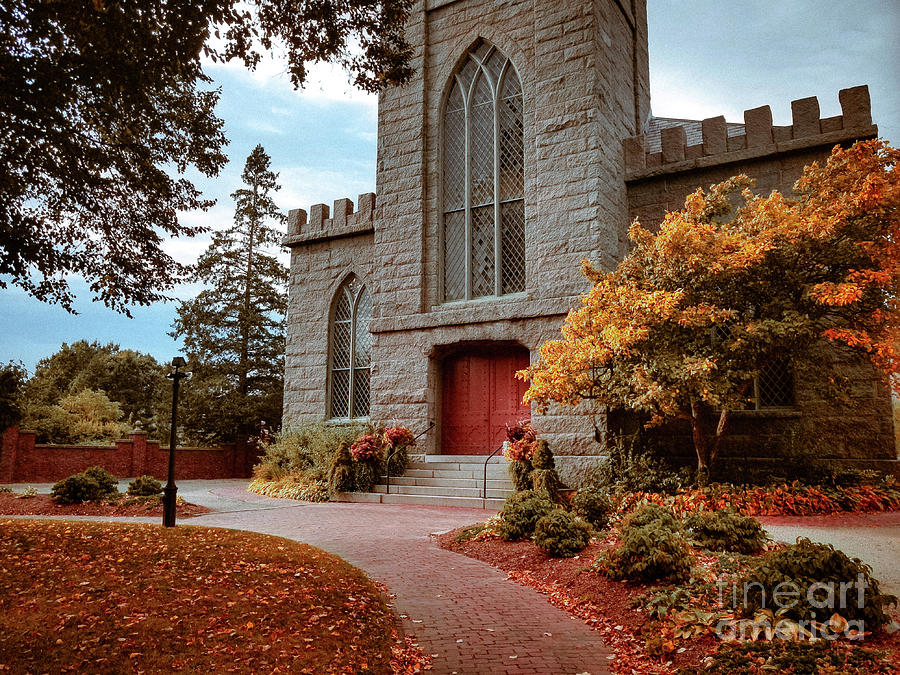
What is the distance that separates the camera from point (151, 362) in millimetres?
37219

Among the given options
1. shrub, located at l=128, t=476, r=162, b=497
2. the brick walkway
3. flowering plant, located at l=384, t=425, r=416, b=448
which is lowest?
the brick walkway

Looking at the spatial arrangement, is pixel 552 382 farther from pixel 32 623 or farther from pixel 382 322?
pixel 32 623

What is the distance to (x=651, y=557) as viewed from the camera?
5246 millimetres

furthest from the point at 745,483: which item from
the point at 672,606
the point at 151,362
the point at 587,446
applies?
the point at 151,362

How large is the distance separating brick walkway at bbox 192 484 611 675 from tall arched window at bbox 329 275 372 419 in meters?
6.70

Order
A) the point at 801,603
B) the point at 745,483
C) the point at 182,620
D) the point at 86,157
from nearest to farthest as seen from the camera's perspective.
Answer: the point at 801,603 → the point at 182,620 → the point at 86,157 → the point at 745,483

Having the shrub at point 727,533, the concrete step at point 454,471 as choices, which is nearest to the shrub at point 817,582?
the shrub at point 727,533

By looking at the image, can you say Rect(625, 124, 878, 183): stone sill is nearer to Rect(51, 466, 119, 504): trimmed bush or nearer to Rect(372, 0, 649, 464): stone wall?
Rect(372, 0, 649, 464): stone wall

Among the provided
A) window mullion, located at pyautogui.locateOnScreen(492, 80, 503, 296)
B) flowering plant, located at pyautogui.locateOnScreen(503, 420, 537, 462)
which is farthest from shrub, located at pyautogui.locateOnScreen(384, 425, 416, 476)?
window mullion, located at pyautogui.locateOnScreen(492, 80, 503, 296)

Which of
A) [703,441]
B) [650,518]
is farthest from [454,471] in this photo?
[650,518]

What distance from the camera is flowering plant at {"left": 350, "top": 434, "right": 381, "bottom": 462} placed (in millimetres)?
13195

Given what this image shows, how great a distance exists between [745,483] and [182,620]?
877 centimetres

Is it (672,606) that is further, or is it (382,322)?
(382,322)

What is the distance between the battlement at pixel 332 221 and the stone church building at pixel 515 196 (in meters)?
0.24
